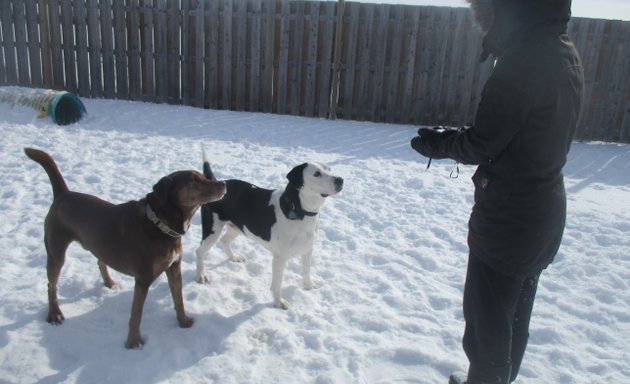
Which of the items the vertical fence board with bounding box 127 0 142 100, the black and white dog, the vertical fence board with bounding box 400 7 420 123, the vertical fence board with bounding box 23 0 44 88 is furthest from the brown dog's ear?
the vertical fence board with bounding box 23 0 44 88

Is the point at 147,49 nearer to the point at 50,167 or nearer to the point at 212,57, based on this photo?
the point at 212,57

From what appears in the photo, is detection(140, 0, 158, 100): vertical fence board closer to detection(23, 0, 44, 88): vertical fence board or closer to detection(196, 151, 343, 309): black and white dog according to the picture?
detection(23, 0, 44, 88): vertical fence board

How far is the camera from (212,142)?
7855mm

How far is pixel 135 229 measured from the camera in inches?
115

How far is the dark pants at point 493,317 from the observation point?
2240 millimetres

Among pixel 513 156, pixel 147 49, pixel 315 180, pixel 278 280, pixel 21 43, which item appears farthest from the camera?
pixel 21 43

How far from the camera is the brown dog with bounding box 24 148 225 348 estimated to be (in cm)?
289

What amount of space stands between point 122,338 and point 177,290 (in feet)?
1.44

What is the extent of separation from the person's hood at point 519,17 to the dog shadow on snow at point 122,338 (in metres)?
2.36

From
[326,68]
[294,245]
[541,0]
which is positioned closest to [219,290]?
[294,245]

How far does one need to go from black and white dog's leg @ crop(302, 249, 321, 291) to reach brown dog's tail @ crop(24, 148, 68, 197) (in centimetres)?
178

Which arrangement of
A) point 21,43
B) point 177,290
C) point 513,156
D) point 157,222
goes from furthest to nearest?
1. point 21,43
2. point 177,290
3. point 157,222
4. point 513,156

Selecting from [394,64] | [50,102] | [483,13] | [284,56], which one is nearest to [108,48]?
[50,102]

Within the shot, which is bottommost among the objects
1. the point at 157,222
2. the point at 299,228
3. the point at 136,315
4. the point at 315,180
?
the point at 136,315
